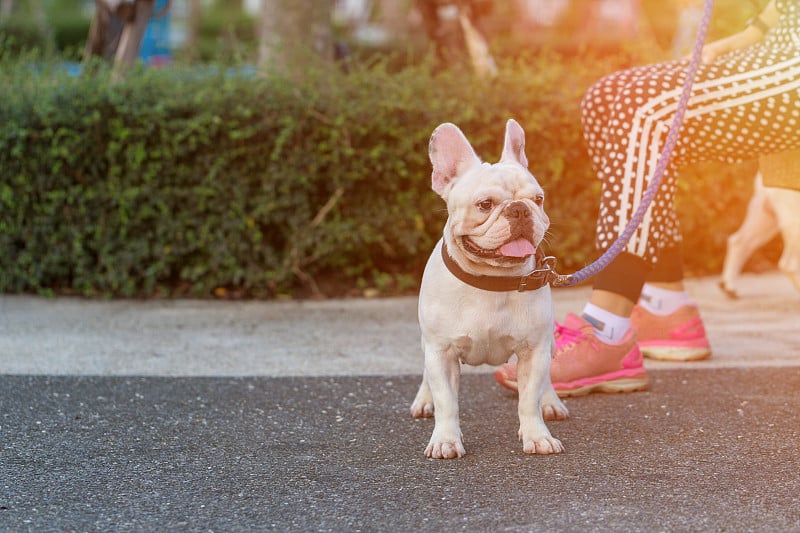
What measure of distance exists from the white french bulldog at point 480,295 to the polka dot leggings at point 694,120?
82 cm

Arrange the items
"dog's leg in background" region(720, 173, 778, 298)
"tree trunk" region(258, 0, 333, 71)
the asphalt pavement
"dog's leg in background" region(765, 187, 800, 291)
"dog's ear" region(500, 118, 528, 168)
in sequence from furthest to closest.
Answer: "tree trunk" region(258, 0, 333, 71), "dog's leg in background" region(720, 173, 778, 298), "dog's leg in background" region(765, 187, 800, 291), "dog's ear" region(500, 118, 528, 168), the asphalt pavement

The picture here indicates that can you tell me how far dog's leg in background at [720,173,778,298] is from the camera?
5664 millimetres

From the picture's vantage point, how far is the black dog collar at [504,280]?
3.10 m

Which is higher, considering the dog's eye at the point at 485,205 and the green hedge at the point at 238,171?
the dog's eye at the point at 485,205

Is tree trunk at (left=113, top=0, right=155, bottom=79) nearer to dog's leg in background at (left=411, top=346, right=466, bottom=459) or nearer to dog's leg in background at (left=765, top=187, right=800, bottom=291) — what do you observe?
dog's leg in background at (left=765, top=187, right=800, bottom=291)

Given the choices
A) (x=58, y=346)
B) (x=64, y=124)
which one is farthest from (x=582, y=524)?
(x=64, y=124)

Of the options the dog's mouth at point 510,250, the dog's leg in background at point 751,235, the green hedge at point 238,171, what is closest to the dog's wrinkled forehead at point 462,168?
the dog's mouth at point 510,250

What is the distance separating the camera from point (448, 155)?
317 cm

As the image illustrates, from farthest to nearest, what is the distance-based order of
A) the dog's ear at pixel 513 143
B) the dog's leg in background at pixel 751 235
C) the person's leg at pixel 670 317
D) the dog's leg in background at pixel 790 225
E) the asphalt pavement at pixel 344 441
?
the dog's leg in background at pixel 751 235 → the dog's leg in background at pixel 790 225 → the person's leg at pixel 670 317 → the dog's ear at pixel 513 143 → the asphalt pavement at pixel 344 441

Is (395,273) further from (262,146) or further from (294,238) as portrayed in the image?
(262,146)

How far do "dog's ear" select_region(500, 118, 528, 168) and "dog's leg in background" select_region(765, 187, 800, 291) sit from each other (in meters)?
2.09

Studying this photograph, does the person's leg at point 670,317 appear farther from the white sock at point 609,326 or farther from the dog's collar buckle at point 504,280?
the dog's collar buckle at point 504,280

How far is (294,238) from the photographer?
232 inches

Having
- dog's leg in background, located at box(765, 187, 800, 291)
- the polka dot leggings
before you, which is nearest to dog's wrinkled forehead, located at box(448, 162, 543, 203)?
the polka dot leggings
